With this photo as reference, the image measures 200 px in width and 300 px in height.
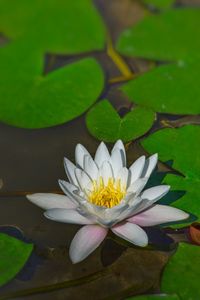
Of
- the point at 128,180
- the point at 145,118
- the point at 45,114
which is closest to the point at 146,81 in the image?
the point at 145,118

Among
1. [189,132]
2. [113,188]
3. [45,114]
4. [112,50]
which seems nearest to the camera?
[113,188]

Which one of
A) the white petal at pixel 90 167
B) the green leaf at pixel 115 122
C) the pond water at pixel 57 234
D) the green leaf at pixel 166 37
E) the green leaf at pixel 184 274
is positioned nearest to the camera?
the green leaf at pixel 184 274

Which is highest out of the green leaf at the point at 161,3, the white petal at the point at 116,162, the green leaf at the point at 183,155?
the green leaf at the point at 161,3

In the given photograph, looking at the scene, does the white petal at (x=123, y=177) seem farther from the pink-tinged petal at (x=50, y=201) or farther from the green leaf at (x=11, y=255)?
the green leaf at (x=11, y=255)

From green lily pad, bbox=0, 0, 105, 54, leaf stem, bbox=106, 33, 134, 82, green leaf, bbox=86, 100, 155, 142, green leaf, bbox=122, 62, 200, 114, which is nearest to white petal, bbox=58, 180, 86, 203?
green leaf, bbox=86, 100, 155, 142

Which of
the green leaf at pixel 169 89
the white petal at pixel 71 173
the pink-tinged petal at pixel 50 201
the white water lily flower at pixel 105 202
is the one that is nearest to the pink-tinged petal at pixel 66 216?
the white water lily flower at pixel 105 202

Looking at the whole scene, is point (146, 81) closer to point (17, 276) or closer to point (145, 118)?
point (145, 118)
